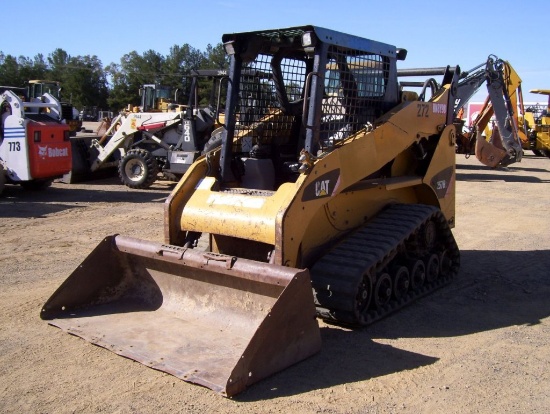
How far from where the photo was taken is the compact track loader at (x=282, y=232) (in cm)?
462

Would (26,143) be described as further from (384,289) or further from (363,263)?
(363,263)

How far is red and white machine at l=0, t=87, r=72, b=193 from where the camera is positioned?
40.7ft

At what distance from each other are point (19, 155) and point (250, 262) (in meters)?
9.30

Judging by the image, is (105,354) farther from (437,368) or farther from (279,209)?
(437,368)

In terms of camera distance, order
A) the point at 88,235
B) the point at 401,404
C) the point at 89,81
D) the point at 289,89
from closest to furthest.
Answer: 1. the point at 401,404
2. the point at 289,89
3. the point at 88,235
4. the point at 89,81

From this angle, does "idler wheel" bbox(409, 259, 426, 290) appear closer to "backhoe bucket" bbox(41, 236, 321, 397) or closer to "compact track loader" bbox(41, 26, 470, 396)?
"compact track loader" bbox(41, 26, 470, 396)

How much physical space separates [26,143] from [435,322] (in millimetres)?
9552

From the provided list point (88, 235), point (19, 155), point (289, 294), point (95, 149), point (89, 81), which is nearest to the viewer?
point (289, 294)

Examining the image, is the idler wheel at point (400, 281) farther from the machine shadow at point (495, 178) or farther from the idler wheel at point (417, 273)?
the machine shadow at point (495, 178)

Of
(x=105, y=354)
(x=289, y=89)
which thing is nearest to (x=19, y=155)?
(x=289, y=89)

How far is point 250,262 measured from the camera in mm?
4711

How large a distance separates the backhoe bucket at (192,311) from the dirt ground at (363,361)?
12 centimetres

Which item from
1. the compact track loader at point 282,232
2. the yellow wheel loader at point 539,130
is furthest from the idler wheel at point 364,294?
the yellow wheel loader at point 539,130

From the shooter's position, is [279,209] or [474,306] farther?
[474,306]
